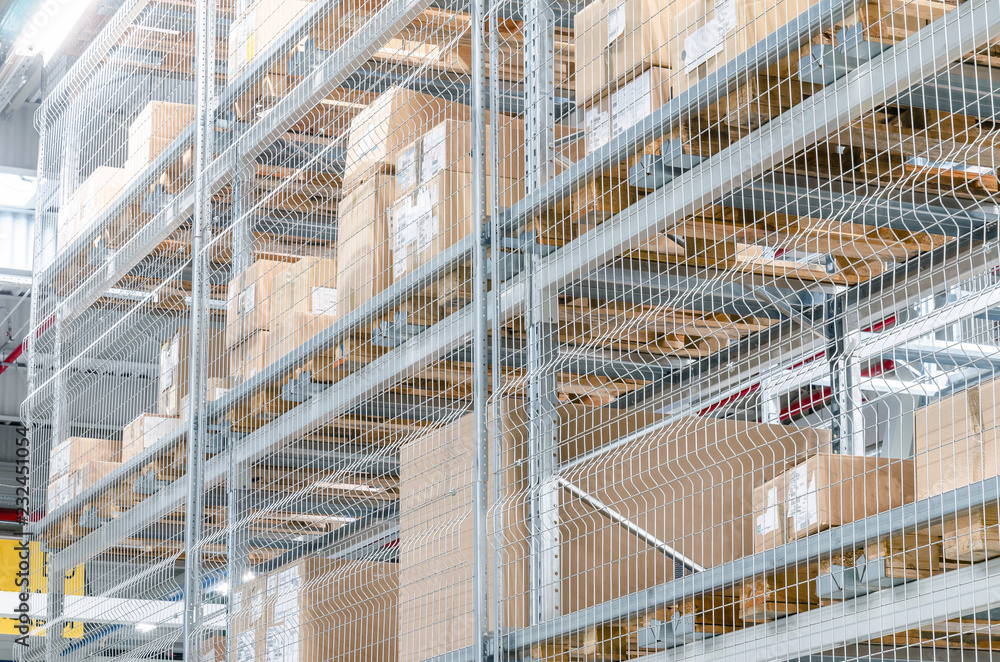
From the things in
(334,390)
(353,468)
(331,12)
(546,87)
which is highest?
(331,12)

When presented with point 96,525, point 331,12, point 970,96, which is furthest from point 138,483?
point 970,96

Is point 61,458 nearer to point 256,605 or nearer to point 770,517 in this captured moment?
point 256,605

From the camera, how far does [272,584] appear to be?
204 inches

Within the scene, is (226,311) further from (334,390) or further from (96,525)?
(96,525)

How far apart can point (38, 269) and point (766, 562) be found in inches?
273

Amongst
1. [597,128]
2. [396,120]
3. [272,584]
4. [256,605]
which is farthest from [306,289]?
[597,128]

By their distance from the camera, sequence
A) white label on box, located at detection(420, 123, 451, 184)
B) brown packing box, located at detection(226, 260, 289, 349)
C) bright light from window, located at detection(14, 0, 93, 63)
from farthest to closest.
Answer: bright light from window, located at detection(14, 0, 93, 63) < brown packing box, located at detection(226, 260, 289, 349) < white label on box, located at detection(420, 123, 451, 184)

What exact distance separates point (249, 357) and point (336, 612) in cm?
136

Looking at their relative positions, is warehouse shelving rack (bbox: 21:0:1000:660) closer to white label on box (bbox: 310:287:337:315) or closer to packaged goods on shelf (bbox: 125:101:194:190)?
white label on box (bbox: 310:287:337:315)

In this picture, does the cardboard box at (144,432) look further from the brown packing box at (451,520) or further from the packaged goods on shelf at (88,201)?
the brown packing box at (451,520)

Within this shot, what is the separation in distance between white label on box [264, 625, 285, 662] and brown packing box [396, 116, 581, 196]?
1690mm

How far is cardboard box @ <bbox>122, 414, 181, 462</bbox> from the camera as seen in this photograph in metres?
6.58

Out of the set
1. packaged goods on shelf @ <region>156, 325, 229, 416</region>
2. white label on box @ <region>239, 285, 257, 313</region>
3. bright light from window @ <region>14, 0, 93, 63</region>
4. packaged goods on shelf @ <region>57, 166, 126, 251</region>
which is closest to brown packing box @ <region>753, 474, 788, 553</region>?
white label on box @ <region>239, 285, 257, 313</region>

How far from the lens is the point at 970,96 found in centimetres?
321
